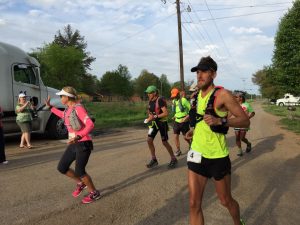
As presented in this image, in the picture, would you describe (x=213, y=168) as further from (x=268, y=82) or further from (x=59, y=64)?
(x=59, y=64)

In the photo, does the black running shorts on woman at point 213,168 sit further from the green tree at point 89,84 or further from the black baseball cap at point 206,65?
the green tree at point 89,84

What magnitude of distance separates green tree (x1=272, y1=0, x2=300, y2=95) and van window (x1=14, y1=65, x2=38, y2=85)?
14227mm

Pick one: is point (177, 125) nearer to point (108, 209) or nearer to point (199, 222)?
point (108, 209)

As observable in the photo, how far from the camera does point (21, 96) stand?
11133mm

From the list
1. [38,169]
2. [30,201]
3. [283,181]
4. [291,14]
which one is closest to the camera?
[30,201]

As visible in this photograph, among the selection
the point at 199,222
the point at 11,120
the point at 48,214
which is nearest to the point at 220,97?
the point at 199,222

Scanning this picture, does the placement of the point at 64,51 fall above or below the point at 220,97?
above

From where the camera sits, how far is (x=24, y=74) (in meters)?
12.8

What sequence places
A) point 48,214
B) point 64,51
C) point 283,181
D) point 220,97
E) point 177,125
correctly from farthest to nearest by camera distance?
point 64,51 < point 177,125 < point 283,181 < point 48,214 < point 220,97

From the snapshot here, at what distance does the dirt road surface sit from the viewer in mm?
4738

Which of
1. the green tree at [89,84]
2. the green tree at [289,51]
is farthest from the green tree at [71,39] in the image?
the green tree at [289,51]

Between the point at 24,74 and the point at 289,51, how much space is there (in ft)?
50.7

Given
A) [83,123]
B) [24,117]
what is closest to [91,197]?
[83,123]

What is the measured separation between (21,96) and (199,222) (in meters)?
8.94
